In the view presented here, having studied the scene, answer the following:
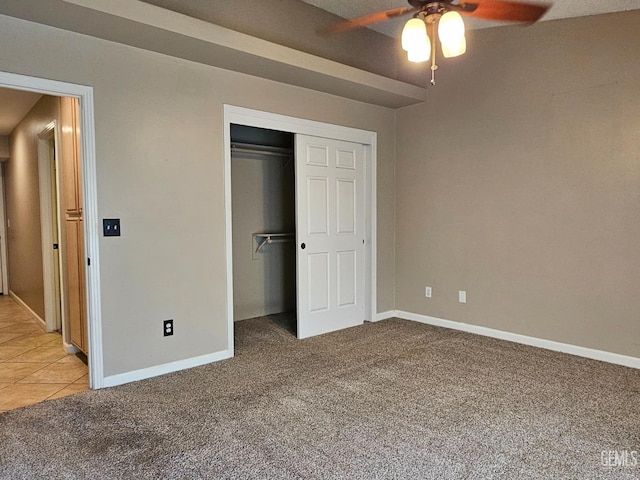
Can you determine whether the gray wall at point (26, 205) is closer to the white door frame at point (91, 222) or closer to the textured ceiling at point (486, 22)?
the white door frame at point (91, 222)

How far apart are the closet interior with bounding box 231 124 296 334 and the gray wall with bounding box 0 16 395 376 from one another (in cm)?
134

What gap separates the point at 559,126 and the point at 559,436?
8.59 feet

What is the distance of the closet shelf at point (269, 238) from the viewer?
5168 millimetres

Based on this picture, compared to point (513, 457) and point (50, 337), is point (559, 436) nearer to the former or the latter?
point (513, 457)

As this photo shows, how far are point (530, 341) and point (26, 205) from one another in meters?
6.04

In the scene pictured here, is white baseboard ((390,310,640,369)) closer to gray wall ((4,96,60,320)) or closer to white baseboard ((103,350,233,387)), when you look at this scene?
white baseboard ((103,350,233,387))

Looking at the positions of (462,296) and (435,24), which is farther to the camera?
(462,296)

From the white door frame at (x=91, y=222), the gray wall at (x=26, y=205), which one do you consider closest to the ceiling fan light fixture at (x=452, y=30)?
the white door frame at (x=91, y=222)

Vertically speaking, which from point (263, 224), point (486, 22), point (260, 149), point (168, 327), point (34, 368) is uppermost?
point (486, 22)

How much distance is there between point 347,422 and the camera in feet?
8.21

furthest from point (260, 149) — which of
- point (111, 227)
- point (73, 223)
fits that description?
point (111, 227)

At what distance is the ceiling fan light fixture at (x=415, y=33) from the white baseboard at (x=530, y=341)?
2971 millimetres

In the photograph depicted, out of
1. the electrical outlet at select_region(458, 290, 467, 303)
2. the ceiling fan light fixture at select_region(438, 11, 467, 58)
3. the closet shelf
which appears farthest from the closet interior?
the ceiling fan light fixture at select_region(438, 11, 467, 58)

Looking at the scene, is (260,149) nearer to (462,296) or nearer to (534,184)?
(462,296)
